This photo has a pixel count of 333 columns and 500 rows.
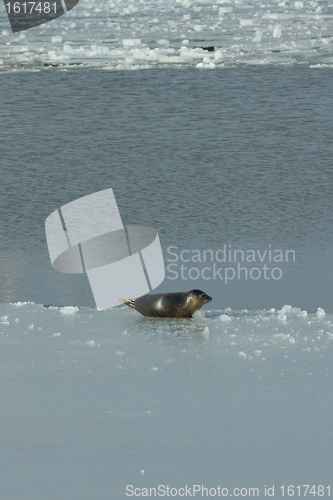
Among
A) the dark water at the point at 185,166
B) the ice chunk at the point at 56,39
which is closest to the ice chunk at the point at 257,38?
the dark water at the point at 185,166

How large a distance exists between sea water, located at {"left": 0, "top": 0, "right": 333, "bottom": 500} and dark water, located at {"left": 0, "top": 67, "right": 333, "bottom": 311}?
2cm

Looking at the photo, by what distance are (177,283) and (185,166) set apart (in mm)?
2629

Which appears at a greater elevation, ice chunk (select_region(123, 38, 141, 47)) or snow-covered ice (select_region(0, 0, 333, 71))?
ice chunk (select_region(123, 38, 141, 47))

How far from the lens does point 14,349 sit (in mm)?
3357

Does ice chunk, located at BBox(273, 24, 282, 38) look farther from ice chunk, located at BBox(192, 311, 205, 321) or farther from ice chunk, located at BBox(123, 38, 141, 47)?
ice chunk, located at BBox(192, 311, 205, 321)

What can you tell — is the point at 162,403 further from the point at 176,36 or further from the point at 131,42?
the point at 176,36

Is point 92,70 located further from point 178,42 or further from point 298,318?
point 298,318

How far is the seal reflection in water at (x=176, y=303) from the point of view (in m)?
3.81

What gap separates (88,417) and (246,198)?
12.5 feet

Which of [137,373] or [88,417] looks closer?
[88,417]

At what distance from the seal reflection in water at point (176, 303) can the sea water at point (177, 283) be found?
0.05 m

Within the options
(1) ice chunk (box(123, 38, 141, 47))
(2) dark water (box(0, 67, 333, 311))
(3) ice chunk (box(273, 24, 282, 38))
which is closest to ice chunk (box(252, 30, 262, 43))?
(3) ice chunk (box(273, 24, 282, 38))

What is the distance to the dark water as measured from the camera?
4.64 meters

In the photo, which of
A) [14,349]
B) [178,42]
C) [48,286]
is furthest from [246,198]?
[178,42]
